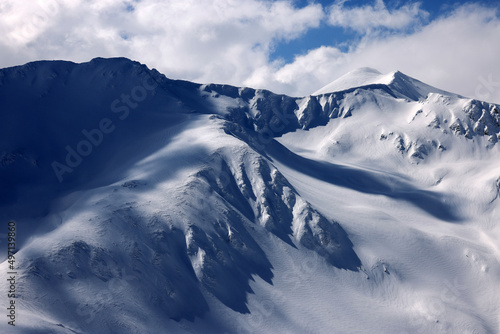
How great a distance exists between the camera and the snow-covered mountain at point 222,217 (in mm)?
70312

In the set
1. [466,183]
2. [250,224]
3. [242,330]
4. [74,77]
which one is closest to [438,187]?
[466,183]

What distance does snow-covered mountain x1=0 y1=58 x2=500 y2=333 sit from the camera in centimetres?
7031

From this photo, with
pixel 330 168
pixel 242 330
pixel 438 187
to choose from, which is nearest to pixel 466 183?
pixel 438 187

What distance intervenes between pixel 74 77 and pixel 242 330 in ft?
341

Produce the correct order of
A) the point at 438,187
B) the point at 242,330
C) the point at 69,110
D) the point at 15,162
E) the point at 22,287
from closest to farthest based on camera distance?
the point at 22,287, the point at 242,330, the point at 15,162, the point at 69,110, the point at 438,187

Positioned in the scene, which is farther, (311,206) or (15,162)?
(15,162)

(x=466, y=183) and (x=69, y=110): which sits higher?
(x=69, y=110)

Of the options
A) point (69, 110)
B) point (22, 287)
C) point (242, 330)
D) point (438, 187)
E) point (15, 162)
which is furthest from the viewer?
point (438, 187)

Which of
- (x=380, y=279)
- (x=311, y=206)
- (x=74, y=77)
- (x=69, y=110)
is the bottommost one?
(x=380, y=279)

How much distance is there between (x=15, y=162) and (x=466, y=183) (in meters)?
122

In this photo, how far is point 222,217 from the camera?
290ft

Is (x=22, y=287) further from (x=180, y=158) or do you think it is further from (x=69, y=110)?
(x=69, y=110)

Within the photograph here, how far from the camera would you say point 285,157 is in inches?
5492

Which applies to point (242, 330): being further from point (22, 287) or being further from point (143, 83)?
point (143, 83)
